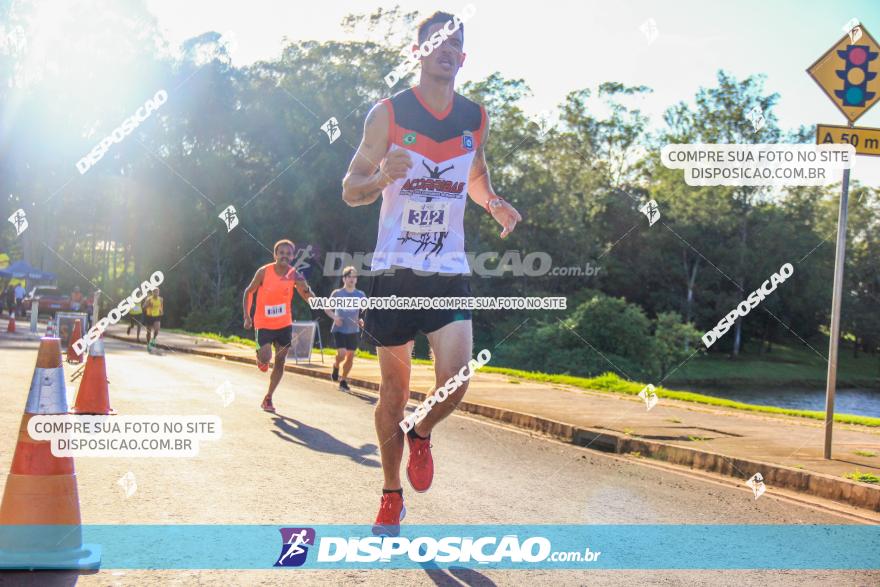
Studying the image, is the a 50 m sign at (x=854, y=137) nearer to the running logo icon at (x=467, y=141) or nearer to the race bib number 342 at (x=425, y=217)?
the running logo icon at (x=467, y=141)

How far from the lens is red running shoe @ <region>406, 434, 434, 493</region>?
4.96 m

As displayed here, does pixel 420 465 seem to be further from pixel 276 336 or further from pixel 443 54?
pixel 276 336

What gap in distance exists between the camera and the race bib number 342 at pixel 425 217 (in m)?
4.86

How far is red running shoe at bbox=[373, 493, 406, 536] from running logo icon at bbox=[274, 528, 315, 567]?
0.35 metres

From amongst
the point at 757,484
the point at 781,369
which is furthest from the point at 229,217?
the point at 781,369

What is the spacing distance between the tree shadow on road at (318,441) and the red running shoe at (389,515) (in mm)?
2557

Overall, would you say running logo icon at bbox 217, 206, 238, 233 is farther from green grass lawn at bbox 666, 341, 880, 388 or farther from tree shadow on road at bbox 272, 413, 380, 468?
green grass lawn at bbox 666, 341, 880, 388

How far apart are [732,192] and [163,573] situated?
57.5 meters

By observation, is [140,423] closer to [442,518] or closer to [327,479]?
[327,479]

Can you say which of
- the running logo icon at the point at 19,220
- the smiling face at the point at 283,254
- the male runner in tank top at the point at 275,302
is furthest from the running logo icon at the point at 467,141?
the running logo icon at the point at 19,220

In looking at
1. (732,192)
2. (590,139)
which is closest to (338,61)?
(590,139)

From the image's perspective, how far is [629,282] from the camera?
190 feet

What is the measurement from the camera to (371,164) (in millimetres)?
4906

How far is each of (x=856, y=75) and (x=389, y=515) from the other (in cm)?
618
